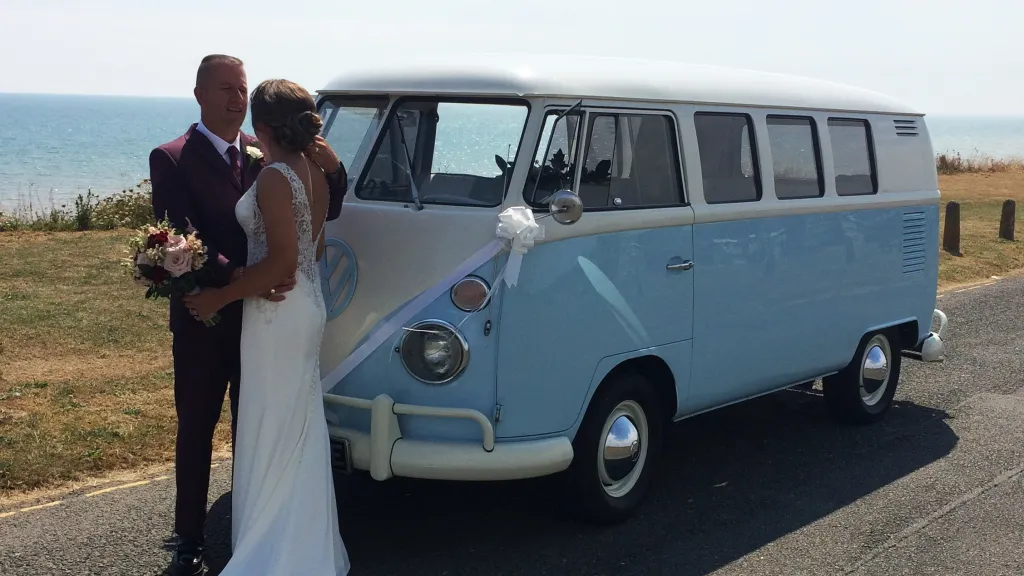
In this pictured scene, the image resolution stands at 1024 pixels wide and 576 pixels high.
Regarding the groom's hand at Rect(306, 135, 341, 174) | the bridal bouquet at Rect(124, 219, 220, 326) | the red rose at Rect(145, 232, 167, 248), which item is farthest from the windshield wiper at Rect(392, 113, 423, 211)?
the red rose at Rect(145, 232, 167, 248)

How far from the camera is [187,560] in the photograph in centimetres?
471

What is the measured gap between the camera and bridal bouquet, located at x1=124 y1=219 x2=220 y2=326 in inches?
169

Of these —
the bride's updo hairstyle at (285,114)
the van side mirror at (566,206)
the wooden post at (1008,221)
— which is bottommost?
the wooden post at (1008,221)

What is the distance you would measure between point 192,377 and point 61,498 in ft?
5.10

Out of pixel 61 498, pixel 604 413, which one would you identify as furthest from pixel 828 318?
pixel 61 498

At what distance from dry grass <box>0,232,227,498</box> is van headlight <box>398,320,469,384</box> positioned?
91.7 inches

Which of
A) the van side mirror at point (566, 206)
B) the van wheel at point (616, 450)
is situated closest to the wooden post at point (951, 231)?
the van wheel at point (616, 450)

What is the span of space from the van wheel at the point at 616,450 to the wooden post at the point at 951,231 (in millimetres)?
12278

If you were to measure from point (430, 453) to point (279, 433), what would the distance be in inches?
26.6

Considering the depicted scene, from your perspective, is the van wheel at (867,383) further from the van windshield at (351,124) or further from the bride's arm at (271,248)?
the bride's arm at (271,248)

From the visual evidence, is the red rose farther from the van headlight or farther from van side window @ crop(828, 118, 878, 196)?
van side window @ crop(828, 118, 878, 196)

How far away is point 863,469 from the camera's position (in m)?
6.64

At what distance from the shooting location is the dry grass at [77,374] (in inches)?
244

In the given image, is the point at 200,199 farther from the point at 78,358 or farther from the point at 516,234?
the point at 78,358
